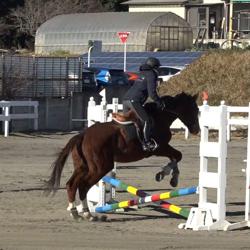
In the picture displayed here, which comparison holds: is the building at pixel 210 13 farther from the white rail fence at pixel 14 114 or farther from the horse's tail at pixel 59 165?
the horse's tail at pixel 59 165

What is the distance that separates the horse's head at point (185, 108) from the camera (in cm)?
1441

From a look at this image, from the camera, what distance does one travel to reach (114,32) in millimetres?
73750

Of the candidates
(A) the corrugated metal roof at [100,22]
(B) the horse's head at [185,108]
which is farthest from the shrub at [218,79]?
(A) the corrugated metal roof at [100,22]

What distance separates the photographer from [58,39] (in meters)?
76.6

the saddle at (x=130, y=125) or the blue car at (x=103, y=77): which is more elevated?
the saddle at (x=130, y=125)

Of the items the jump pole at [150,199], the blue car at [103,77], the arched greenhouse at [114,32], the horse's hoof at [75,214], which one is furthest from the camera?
the arched greenhouse at [114,32]

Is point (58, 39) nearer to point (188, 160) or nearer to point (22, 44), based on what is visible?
point (22, 44)

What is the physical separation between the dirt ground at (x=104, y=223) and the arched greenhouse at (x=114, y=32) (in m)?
49.5

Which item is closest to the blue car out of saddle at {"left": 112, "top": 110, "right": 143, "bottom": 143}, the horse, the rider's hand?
the rider's hand

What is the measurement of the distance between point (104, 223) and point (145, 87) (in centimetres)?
223

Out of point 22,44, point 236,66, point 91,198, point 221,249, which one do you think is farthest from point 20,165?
point 22,44

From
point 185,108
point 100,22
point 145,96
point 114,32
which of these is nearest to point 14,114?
point 185,108

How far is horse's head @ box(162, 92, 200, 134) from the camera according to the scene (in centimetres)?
1441

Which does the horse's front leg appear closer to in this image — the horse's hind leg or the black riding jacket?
the black riding jacket
